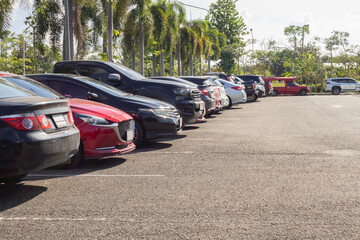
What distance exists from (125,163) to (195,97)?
14.6ft

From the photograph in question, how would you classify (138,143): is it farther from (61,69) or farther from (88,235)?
(88,235)

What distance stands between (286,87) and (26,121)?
4174cm

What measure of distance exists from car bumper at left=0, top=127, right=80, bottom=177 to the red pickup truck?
132 feet

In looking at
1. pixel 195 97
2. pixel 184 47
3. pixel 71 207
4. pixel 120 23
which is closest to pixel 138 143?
pixel 195 97

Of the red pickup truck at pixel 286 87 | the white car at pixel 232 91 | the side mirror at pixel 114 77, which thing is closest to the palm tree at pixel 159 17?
the white car at pixel 232 91

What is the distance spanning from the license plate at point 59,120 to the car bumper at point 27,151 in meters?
0.17

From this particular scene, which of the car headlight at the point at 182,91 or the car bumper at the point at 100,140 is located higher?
the car headlight at the point at 182,91

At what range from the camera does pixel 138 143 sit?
880 cm

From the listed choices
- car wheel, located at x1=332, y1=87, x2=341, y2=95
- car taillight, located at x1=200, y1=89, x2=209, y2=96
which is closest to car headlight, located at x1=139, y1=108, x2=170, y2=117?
car taillight, located at x1=200, y1=89, x2=209, y2=96

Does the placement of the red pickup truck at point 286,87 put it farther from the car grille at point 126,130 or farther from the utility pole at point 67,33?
the car grille at point 126,130

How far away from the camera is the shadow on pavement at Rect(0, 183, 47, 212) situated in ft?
16.2

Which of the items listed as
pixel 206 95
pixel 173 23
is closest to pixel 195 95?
pixel 206 95

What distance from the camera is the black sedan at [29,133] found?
15.3 ft

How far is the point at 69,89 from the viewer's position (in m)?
8.55
